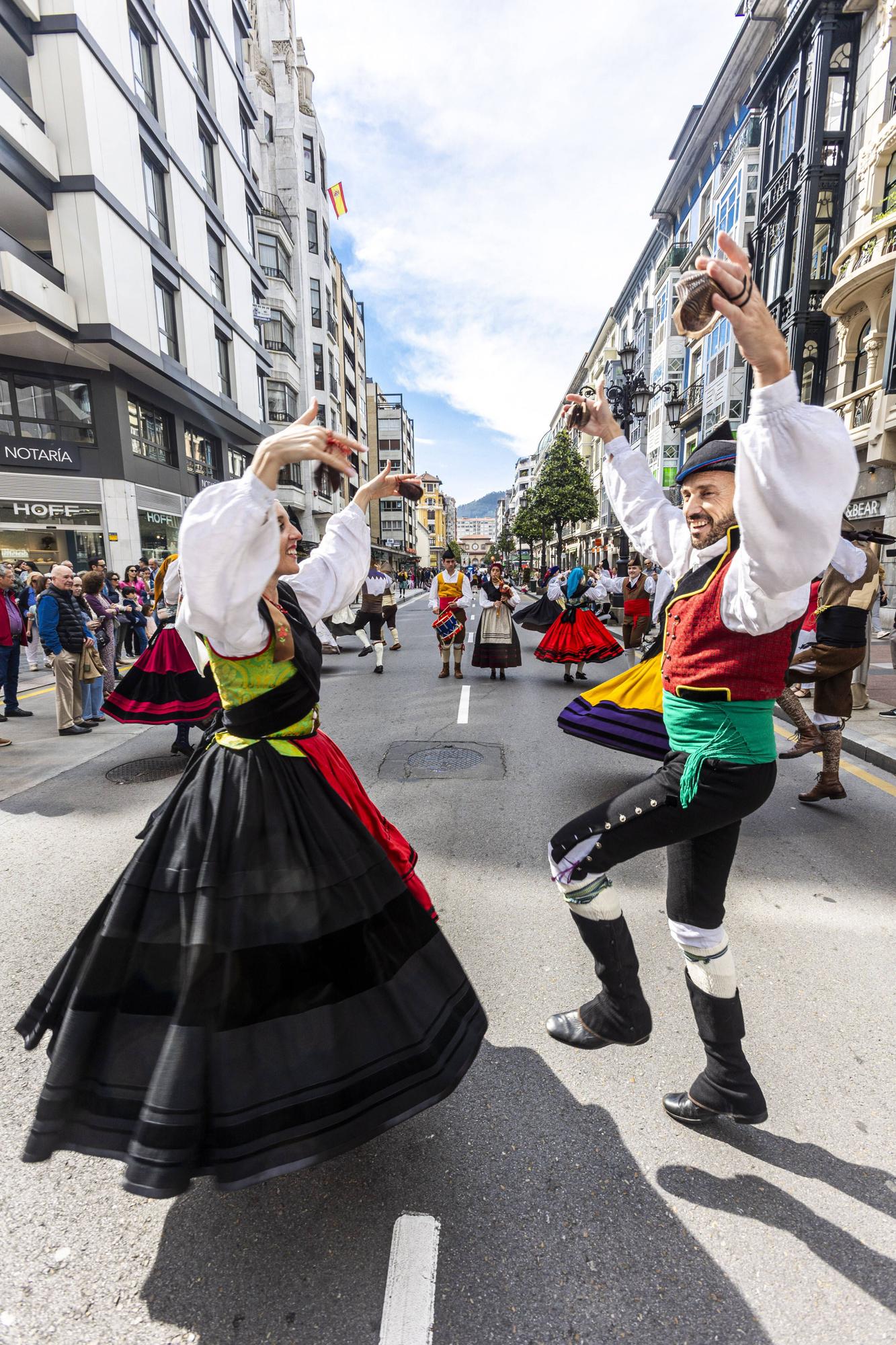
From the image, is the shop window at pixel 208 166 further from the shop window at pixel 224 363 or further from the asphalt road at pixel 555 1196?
the asphalt road at pixel 555 1196

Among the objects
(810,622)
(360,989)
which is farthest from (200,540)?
(810,622)

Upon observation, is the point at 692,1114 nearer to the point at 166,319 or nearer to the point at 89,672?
the point at 89,672

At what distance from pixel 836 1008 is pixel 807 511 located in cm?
229

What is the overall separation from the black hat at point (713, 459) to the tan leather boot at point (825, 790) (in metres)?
3.78

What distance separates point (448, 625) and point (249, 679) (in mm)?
9341

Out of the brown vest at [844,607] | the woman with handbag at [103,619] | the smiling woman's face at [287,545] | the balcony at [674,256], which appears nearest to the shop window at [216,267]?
the woman with handbag at [103,619]

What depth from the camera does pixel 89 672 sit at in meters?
7.50

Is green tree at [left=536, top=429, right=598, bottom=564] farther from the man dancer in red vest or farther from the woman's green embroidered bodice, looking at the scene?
the woman's green embroidered bodice

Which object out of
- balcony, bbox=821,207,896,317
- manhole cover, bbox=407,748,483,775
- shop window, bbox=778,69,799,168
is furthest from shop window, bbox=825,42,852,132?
manhole cover, bbox=407,748,483,775

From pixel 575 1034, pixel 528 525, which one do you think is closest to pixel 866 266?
pixel 575 1034

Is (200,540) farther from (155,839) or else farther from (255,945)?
(255,945)

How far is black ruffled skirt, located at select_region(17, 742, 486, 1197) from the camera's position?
1602mm

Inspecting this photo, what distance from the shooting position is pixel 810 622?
4.83 m

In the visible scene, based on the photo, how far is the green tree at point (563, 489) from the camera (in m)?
36.1
